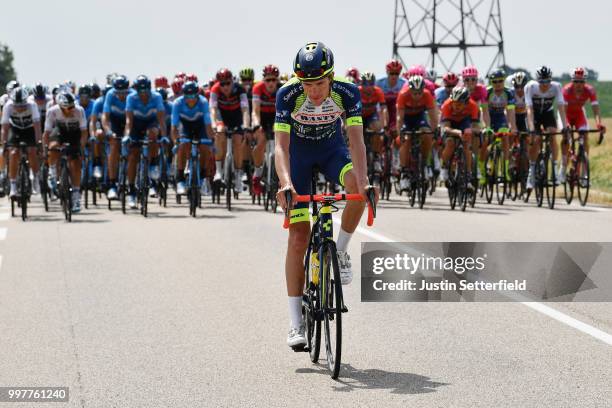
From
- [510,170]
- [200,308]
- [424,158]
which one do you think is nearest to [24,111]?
[424,158]

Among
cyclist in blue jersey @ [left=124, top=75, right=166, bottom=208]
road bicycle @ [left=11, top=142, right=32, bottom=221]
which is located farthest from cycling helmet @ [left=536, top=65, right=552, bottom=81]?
road bicycle @ [left=11, top=142, right=32, bottom=221]

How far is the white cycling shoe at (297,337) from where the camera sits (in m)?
7.60

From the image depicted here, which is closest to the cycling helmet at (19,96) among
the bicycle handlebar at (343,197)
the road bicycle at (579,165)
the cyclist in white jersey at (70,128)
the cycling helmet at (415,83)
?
the cyclist in white jersey at (70,128)

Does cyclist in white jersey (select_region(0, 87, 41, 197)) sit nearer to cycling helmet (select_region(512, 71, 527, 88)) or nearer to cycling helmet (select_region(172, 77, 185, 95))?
cycling helmet (select_region(172, 77, 185, 95))

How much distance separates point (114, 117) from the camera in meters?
21.2

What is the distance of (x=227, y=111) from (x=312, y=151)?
13.1m

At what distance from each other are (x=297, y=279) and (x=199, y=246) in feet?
23.4

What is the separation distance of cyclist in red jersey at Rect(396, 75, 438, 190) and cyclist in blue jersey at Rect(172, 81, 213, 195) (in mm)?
2977

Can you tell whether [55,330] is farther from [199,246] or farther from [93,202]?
[93,202]

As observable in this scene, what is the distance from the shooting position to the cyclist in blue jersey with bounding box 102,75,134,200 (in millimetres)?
20672

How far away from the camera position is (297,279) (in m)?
7.71

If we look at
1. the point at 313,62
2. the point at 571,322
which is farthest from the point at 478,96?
the point at 313,62

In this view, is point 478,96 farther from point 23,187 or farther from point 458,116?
point 23,187

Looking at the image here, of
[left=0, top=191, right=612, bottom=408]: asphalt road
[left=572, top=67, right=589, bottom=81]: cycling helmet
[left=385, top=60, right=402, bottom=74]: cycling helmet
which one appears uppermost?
[left=385, top=60, right=402, bottom=74]: cycling helmet
